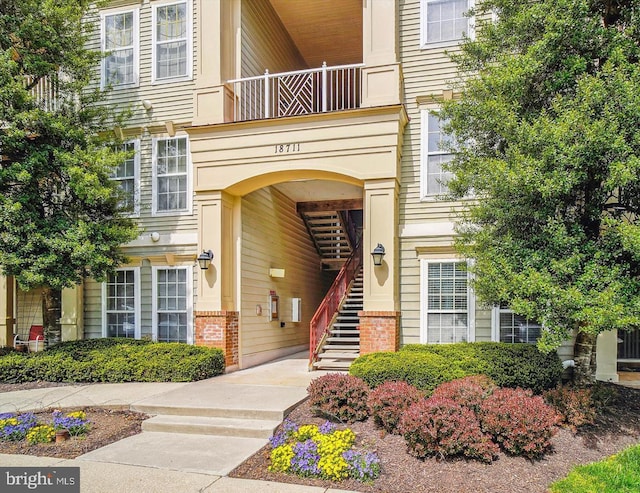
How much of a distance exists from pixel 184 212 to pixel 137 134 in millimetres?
2322

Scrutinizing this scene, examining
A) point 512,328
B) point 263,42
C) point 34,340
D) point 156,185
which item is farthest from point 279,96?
point 34,340

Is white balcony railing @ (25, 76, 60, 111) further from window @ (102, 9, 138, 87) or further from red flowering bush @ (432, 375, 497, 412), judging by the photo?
red flowering bush @ (432, 375, 497, 412)

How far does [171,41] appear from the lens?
35.4 feet

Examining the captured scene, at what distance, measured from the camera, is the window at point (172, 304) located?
10406 mm

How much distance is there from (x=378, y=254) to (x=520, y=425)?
400cm

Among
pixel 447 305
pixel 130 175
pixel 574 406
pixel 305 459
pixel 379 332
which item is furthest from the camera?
pixel 130 175

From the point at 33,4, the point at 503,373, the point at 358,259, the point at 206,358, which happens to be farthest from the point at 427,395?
the point at 33,4

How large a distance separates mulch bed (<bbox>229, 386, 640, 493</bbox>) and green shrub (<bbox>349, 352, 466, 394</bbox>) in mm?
1070

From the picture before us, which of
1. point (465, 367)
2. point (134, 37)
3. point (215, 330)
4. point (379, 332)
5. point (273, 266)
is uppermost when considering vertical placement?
point (134, 37)

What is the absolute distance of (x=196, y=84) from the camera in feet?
32.8

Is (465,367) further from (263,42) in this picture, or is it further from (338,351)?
(263,42)

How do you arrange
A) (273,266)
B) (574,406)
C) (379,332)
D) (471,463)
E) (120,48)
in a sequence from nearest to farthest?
(471,463) → (574,406) → (379,332) → (120,48) → (273,266)

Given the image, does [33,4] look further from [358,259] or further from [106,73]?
[358,259]

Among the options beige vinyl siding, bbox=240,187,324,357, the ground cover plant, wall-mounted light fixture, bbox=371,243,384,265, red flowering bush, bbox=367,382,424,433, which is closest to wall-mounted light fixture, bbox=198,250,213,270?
beige vinyl siding, bbox=240,187,324,357
